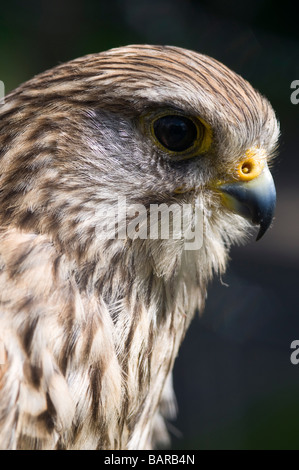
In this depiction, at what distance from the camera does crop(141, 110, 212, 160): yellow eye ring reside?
1.46m

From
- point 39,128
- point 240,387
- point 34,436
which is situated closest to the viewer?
point 34,436

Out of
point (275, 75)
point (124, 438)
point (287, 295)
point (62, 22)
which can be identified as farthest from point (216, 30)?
point (124, 438)

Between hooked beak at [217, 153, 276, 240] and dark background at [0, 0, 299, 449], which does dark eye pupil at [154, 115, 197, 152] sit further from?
dark background at [0, 0, 299, 449]

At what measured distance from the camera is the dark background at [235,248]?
3568mm

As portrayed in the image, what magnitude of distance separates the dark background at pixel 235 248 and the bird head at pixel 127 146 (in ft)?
6.96

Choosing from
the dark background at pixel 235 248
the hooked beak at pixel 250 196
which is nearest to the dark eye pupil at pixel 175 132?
the hooked beak at pixel 250 196

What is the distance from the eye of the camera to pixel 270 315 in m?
3.79

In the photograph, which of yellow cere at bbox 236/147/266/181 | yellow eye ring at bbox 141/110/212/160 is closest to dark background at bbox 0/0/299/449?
yellow cere at bbox 236/147/266/181

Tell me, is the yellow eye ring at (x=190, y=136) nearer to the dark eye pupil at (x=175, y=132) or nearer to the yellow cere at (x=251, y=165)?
the dark eye pupil at (x=175, y=132)

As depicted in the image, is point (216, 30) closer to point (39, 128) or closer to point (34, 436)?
point (39, 128)

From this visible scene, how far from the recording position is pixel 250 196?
1.53 meters

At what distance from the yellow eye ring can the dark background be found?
220cm

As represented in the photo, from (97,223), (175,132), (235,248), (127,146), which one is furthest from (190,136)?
(235,248)

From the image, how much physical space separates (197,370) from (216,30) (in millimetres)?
2088
